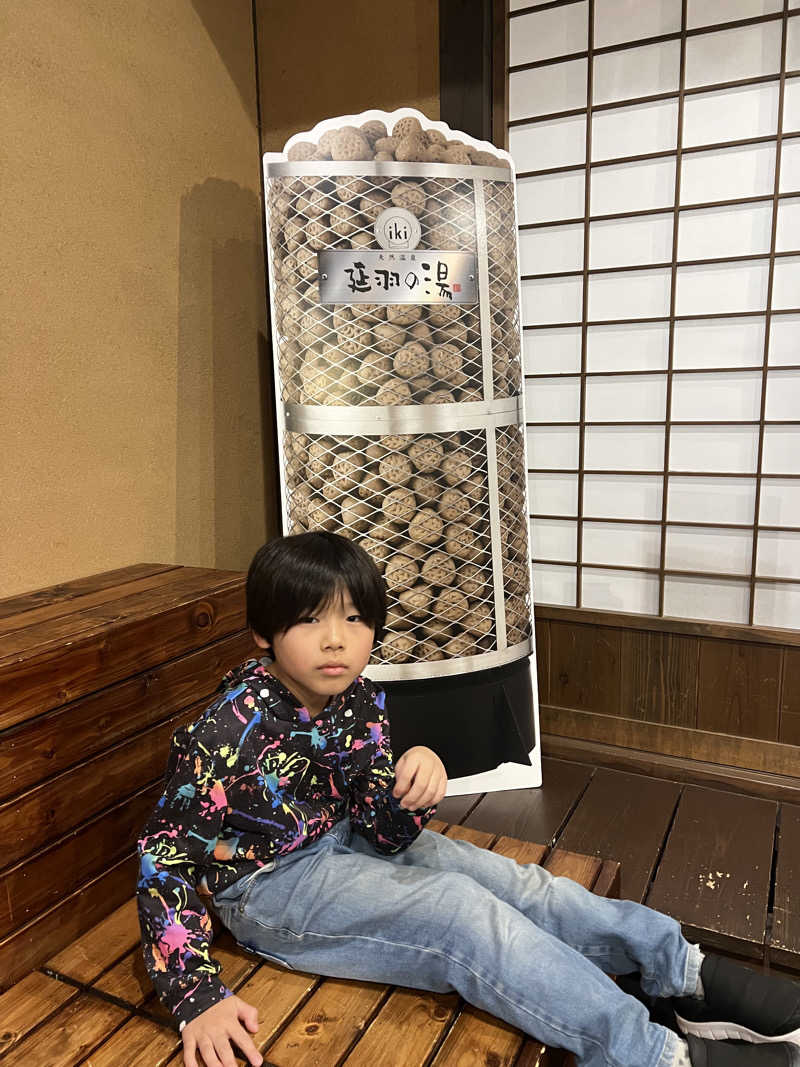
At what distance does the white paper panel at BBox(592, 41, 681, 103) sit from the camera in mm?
2246

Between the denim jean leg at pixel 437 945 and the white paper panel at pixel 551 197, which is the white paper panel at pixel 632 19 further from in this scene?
the denim jean leg at pixel 437 945

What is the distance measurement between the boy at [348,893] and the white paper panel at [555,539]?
1.47m

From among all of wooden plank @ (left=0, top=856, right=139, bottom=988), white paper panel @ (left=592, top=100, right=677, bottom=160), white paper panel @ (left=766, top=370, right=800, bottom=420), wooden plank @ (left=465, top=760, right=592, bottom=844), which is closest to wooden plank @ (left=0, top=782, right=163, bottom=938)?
wooden plank @ (left=0, top=856, right=139, bottom=988)

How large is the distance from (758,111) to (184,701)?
2.14 m

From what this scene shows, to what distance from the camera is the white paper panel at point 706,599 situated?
2.41 m

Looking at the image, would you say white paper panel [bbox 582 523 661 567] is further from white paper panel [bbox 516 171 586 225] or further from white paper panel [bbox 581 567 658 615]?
white paper panel [bbox 516 171 586 225]

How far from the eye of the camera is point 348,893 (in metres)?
1.16

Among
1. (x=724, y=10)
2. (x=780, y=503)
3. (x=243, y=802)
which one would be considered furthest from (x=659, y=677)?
(x=724, y=10)

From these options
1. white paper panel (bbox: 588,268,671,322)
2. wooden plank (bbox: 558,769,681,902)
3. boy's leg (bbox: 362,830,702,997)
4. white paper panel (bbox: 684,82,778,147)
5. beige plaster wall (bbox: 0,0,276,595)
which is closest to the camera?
boy's leg (bbox: 362,830,702,997)

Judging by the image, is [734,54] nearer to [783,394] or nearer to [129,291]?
[783,394]

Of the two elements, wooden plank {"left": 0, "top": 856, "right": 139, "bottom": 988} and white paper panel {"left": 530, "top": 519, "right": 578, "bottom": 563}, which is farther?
white paper panel {"left": 530, "top": 519, "right": 578, "bottom": 563}

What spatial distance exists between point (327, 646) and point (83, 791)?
585 millimetres

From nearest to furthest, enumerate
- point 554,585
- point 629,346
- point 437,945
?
point 437,945 < point 629,346 < point 554,585

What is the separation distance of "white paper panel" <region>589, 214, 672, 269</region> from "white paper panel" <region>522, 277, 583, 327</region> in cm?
9
